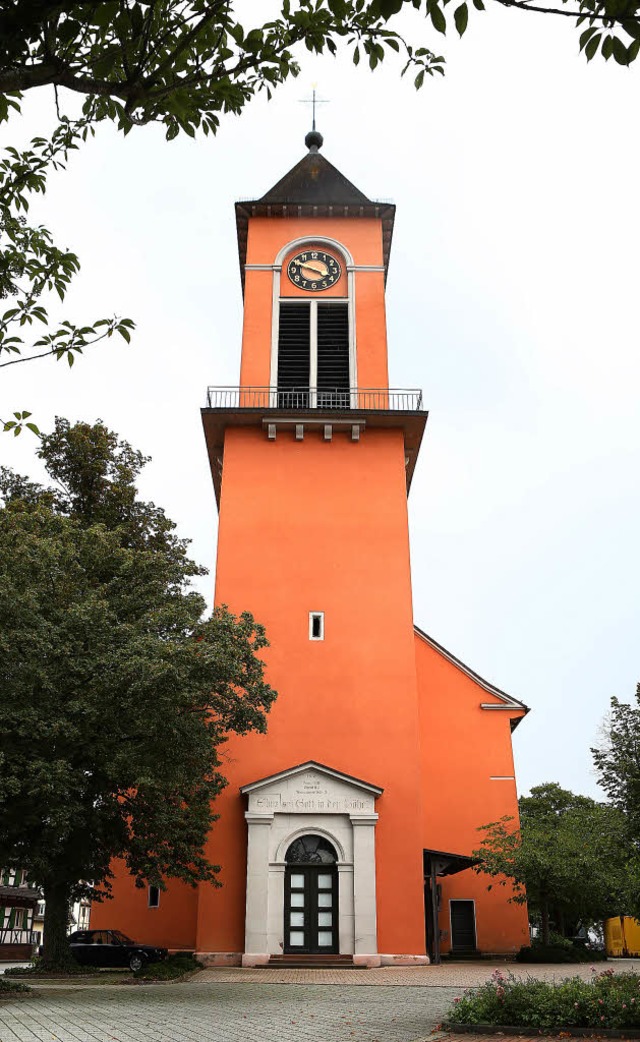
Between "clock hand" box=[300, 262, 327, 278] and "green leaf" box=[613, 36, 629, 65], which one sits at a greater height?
"clock hand" box=[300, 262, 327, 278]

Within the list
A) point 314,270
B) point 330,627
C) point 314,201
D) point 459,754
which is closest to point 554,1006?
point 330,627

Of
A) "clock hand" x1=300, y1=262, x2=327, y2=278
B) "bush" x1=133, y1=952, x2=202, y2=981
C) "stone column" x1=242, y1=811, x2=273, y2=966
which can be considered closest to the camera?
"bush" x1=133, y1=952, x2=202, y2=981

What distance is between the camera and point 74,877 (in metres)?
18.3

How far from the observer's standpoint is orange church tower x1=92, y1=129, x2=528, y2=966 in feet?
70.0

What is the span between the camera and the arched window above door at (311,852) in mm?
21516

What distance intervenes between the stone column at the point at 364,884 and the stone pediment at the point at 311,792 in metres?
0.35

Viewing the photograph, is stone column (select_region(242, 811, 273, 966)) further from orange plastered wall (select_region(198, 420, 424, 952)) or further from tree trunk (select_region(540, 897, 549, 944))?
tree trunk (select_region(540, 897, 549, 944))

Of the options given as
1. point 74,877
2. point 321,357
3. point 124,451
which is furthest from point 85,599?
point 321,357

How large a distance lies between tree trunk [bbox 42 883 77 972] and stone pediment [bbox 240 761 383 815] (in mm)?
4875

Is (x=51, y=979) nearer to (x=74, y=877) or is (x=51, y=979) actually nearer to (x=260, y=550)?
(x=74, y=877)

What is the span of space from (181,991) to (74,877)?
12.9 ft

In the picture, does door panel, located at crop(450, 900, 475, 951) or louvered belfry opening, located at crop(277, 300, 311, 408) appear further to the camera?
louvered belfry opening, located at crop(277, 300, 311, 408)

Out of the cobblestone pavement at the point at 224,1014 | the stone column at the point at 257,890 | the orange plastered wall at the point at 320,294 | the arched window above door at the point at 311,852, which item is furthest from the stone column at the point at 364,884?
the orange plastered wall at the point at 320,294

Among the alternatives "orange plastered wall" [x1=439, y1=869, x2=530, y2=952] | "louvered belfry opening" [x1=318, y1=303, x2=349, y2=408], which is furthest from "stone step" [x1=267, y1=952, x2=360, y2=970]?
"louvered belfry opening" [x1=318, y1=303, x2=349, y2=408]
